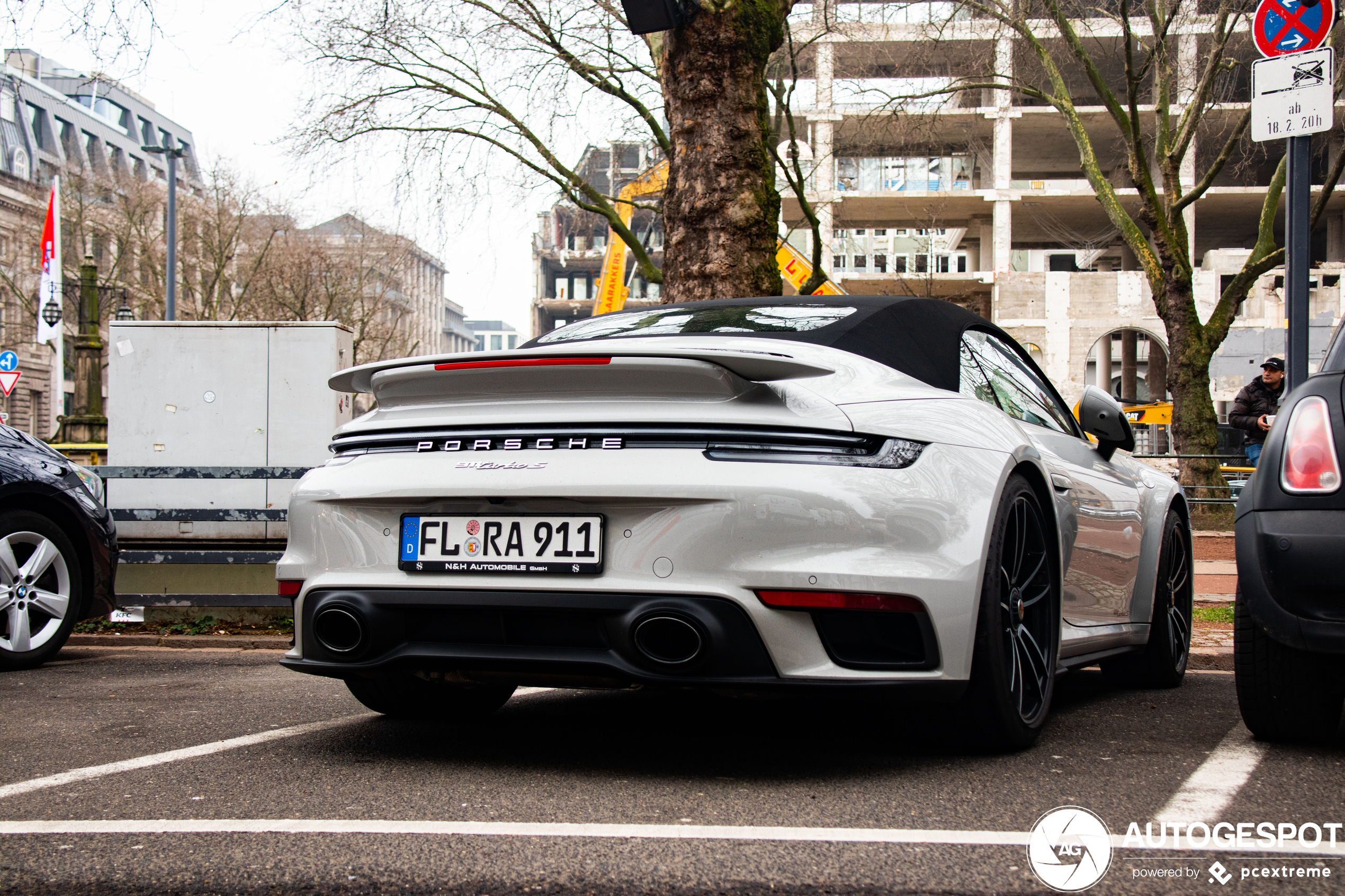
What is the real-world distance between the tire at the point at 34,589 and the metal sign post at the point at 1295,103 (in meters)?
5.65

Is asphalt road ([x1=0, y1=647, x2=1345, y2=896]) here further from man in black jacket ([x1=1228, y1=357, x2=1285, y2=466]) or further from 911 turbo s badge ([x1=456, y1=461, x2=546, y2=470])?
man in black jacket ([x1=1228, y1=357, x2=1285, y2=466])

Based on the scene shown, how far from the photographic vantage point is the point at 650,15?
8.69 m

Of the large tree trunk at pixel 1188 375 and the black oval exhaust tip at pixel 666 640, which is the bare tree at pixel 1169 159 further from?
the black oval exhaust tip at pixel 666 640

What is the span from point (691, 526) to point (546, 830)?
0.76m

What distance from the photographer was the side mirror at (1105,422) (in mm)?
4707

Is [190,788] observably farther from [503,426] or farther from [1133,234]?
[1133,234]

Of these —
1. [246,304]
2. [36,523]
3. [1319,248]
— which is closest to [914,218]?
[1319,248]

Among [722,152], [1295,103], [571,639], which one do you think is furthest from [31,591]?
[1295,103]

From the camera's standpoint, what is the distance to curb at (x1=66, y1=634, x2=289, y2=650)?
7.03 metres

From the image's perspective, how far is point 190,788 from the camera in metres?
3.16

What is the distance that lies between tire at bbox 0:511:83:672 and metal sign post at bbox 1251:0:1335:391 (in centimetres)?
565

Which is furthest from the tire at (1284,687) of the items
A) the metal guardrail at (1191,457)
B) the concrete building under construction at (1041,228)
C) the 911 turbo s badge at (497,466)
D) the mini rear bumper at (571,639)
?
the concrete building under construction at (1041,228)

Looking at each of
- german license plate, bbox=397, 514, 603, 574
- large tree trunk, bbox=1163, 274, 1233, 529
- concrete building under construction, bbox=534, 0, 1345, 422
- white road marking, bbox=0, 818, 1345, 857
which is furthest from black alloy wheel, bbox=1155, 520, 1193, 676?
concrete building under construction, bbox=534, 0, 1345, 422

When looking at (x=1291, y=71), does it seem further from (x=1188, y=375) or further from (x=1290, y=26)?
(x=1188, y=375)
